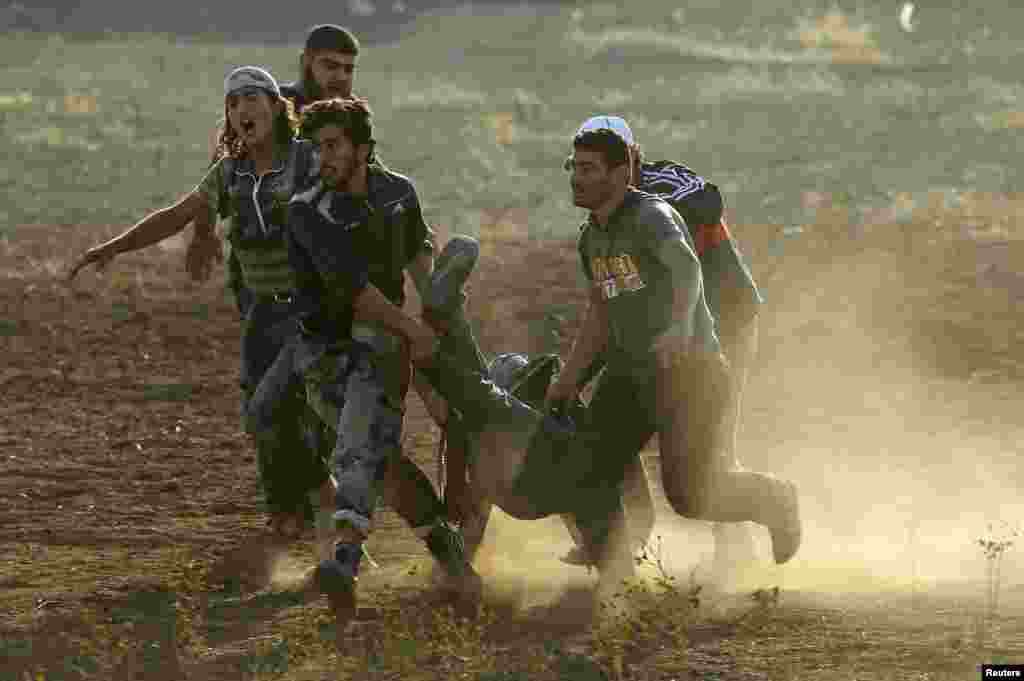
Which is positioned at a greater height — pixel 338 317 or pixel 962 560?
pixel 338 317

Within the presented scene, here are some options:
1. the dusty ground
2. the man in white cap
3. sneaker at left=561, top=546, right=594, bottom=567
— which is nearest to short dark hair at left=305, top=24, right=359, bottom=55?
the man in white cap

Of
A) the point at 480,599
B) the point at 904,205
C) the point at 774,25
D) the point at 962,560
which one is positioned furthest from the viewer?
the point at 774,25

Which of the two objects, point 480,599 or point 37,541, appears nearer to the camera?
point 480,599

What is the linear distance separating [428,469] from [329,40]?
278 centimetres

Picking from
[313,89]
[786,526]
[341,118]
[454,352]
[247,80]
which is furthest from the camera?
[313,89]

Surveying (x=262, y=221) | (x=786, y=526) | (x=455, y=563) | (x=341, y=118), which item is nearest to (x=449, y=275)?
(x=341, y=118)

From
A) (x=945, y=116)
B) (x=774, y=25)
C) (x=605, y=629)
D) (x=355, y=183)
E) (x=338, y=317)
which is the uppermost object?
(x=774, y=25)

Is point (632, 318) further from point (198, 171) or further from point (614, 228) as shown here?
point (198, 171)

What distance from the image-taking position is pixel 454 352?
795 cm

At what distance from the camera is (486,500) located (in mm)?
8336

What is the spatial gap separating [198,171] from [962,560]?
18.8 meters

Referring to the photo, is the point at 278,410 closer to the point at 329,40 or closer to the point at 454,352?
the point at 454,352

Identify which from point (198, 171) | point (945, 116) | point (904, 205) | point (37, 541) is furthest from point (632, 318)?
point (945, 116)

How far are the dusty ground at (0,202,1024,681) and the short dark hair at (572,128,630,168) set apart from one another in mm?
1775
